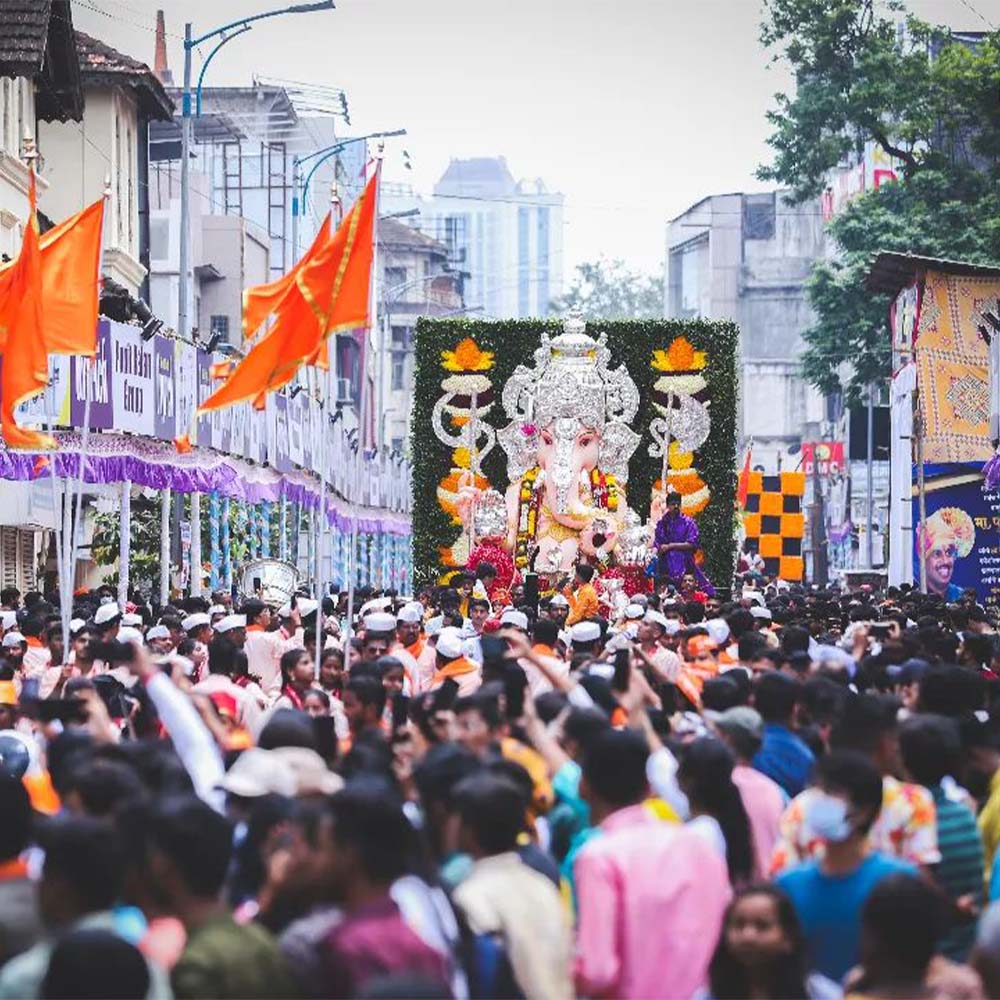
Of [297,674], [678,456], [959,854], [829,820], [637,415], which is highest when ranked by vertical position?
[637,415]

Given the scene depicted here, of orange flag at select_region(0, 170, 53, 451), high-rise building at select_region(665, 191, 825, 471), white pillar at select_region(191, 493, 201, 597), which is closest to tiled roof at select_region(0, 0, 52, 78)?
white pillar at select_region(191, 493, 201, 597)

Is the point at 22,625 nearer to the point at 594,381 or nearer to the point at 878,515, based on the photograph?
the point at 594,381

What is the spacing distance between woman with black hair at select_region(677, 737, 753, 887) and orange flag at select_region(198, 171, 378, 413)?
889cm

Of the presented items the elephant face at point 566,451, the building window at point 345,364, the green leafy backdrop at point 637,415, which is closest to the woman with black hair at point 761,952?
the elephant face at point 566,451

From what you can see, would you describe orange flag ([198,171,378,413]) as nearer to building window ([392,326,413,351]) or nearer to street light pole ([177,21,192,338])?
street light pole ([177,21,192,338])

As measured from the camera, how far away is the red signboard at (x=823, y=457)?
219 feet

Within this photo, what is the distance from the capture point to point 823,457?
68.2 m

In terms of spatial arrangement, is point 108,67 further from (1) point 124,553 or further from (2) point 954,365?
(1) point 124,553

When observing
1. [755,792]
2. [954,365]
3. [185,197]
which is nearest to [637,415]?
[954,365]

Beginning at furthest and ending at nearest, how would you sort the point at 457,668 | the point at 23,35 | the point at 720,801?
the point at 23,35
the point at 457,668
the point at 720,801

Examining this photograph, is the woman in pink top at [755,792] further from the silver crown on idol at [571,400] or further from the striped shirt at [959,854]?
the silver crown on idol at [571,400]

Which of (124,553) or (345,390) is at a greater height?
(345,390)

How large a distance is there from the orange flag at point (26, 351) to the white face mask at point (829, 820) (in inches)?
474

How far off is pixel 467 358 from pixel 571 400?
1784mm
